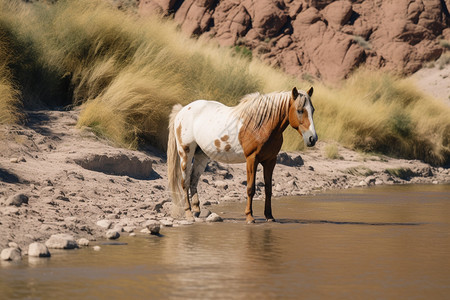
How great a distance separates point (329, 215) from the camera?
10734 millimetres

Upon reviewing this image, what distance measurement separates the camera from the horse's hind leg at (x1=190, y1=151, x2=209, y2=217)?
33.9 ft

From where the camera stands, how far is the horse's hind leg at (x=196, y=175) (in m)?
10.3

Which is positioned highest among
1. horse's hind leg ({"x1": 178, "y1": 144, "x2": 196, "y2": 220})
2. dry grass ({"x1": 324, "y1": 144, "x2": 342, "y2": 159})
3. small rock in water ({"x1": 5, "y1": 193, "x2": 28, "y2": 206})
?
dry grass ({"x1": 324, "y1": 144, "x2": 342, "y2": 159})

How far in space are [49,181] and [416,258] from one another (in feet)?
17.3

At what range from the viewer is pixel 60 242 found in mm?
7383

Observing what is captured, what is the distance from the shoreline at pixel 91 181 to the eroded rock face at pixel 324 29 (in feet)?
83.5

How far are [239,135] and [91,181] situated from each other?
2637mm

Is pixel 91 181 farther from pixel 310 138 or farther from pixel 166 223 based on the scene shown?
pixel 310 138

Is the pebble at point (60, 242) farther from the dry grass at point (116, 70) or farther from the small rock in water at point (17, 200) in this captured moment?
the dry grass at point (116, 70)

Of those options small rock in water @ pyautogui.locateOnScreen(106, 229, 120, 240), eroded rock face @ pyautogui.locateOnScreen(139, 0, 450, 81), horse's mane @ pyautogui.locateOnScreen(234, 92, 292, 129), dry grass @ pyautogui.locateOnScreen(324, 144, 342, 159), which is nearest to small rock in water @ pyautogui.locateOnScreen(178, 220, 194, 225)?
horse's mane @ pyautogui.locateOnScreen(234, 92, 292, 129)

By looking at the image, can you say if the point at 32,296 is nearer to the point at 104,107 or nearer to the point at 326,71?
the point at 104,107

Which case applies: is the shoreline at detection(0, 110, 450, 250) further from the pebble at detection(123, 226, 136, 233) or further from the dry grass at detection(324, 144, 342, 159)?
the dry grass at detection(324, 144, 342, 159)

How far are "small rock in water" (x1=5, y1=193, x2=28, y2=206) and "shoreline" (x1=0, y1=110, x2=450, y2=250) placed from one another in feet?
0.12

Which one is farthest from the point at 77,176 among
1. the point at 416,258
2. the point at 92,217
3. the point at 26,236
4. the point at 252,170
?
the point at 416,258
